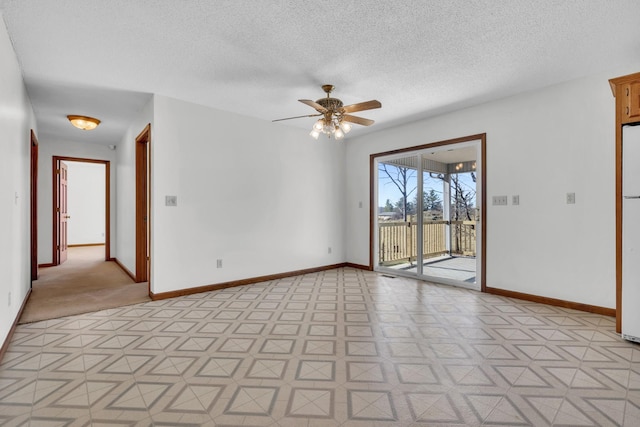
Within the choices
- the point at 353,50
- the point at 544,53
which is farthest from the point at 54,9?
the point at 544,53

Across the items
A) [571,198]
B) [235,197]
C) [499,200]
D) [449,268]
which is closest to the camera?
[571,198]

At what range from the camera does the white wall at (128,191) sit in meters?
4.68

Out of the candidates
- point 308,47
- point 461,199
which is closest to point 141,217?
point 308,47

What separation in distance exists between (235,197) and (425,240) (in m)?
3.10

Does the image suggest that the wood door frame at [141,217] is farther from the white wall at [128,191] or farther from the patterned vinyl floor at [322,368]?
the patterned vinyl floor at [322,368]

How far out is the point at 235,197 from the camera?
4508 mm

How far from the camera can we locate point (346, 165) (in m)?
6.09

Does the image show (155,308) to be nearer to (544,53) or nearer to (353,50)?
(353,50)

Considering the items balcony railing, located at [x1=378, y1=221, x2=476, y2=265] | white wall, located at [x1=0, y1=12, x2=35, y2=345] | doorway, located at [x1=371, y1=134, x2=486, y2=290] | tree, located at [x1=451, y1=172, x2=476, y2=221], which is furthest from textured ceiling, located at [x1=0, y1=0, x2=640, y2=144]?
balcony railing, located at [x1=378, y1=221, x2=476, y2=265]

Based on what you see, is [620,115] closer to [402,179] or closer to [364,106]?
[364,106]

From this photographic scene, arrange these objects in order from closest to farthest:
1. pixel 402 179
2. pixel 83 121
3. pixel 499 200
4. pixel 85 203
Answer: pixel 499 200, pixel 83 121, pixel 402 179, pixel 85 203

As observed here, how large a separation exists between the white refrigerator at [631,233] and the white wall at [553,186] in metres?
0.71

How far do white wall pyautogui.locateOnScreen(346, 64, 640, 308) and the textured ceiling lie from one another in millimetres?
302

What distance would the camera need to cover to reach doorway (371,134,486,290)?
4.39 m
